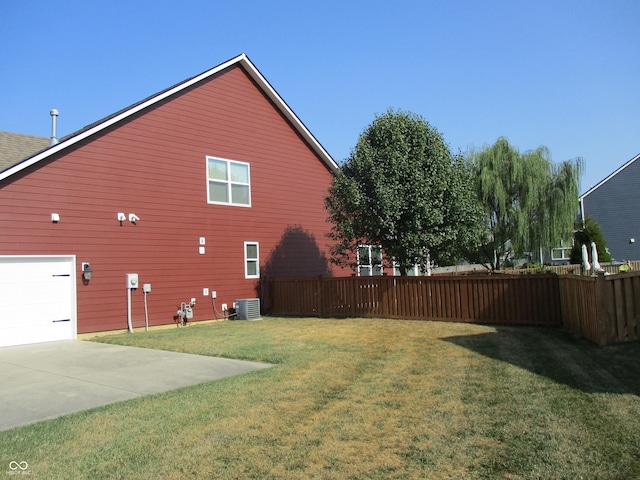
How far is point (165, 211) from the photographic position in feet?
48.5

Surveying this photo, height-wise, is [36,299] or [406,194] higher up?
[406,194]

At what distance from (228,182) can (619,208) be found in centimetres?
3098

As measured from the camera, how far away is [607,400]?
17.6 ft

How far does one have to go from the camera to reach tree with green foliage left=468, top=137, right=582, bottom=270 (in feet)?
69.0

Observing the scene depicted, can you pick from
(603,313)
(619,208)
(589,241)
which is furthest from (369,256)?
(619,208)

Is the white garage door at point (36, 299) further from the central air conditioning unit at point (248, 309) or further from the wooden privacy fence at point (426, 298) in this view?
the wooden privacy fence at point (426, 298)

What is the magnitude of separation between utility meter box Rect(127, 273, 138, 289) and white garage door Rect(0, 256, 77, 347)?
138 cm

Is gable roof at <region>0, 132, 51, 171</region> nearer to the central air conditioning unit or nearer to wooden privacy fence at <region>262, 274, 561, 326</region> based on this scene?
the central air conditioning unit

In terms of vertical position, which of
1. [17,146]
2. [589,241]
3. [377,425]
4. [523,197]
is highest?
[17,146]

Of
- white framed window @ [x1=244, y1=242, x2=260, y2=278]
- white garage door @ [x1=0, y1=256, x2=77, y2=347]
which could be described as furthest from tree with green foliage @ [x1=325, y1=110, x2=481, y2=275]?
white garage door @ [x1=0, y1=256, x2=77, y2=347]

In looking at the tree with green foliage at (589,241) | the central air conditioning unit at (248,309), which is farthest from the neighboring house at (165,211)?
the tree with green foliage at (589,241)

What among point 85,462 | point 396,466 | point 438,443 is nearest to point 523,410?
point 438,443

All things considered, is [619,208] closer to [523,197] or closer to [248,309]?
[523,197]

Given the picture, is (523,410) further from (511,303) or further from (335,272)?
(335,272)
